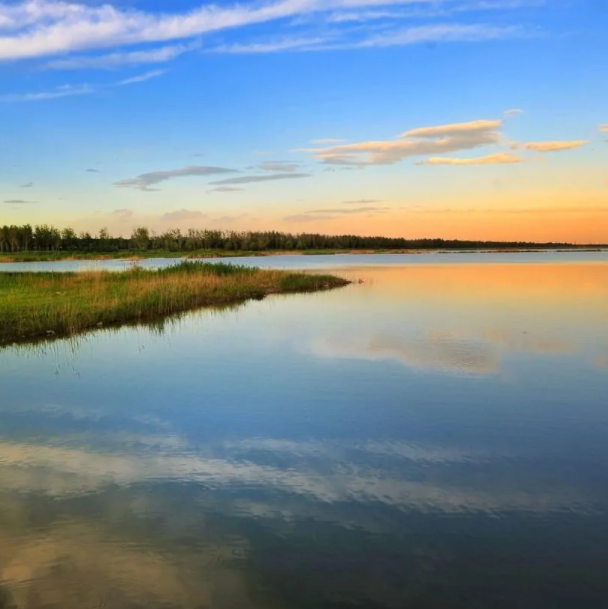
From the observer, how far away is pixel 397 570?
453 centimetres

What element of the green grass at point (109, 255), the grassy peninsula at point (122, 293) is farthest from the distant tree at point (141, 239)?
the grassy peninsula at point (122, 293)

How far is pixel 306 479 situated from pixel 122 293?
17.6 metres

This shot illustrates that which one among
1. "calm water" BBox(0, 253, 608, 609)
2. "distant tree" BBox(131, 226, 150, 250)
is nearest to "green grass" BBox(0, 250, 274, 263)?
"distant tree" BBox(131, 226, 150, 250)

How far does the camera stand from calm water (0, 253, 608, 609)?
4.38m

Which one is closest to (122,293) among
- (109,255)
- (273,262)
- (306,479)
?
(306,479)

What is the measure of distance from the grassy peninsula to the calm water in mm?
3713

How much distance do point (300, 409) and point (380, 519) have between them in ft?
12.2

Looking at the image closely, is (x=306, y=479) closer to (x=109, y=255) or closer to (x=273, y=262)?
(x=273, y=262)

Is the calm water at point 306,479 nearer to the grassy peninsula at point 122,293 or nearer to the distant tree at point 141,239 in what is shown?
the grassy peninsula at point 122,293

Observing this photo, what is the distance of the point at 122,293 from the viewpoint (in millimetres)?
22234

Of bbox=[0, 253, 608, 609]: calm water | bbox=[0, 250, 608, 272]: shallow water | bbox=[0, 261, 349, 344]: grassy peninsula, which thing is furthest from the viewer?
bbox=[0, 250, 608, 272]: shallow water

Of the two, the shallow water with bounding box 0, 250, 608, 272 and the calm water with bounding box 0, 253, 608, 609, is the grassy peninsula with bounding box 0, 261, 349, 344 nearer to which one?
the calm water with bounding box 0, 253, 608, 609

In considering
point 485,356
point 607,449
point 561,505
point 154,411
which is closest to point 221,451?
point 154,411

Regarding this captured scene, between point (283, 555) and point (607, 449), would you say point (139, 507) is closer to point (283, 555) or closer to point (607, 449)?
point (283, 555)
